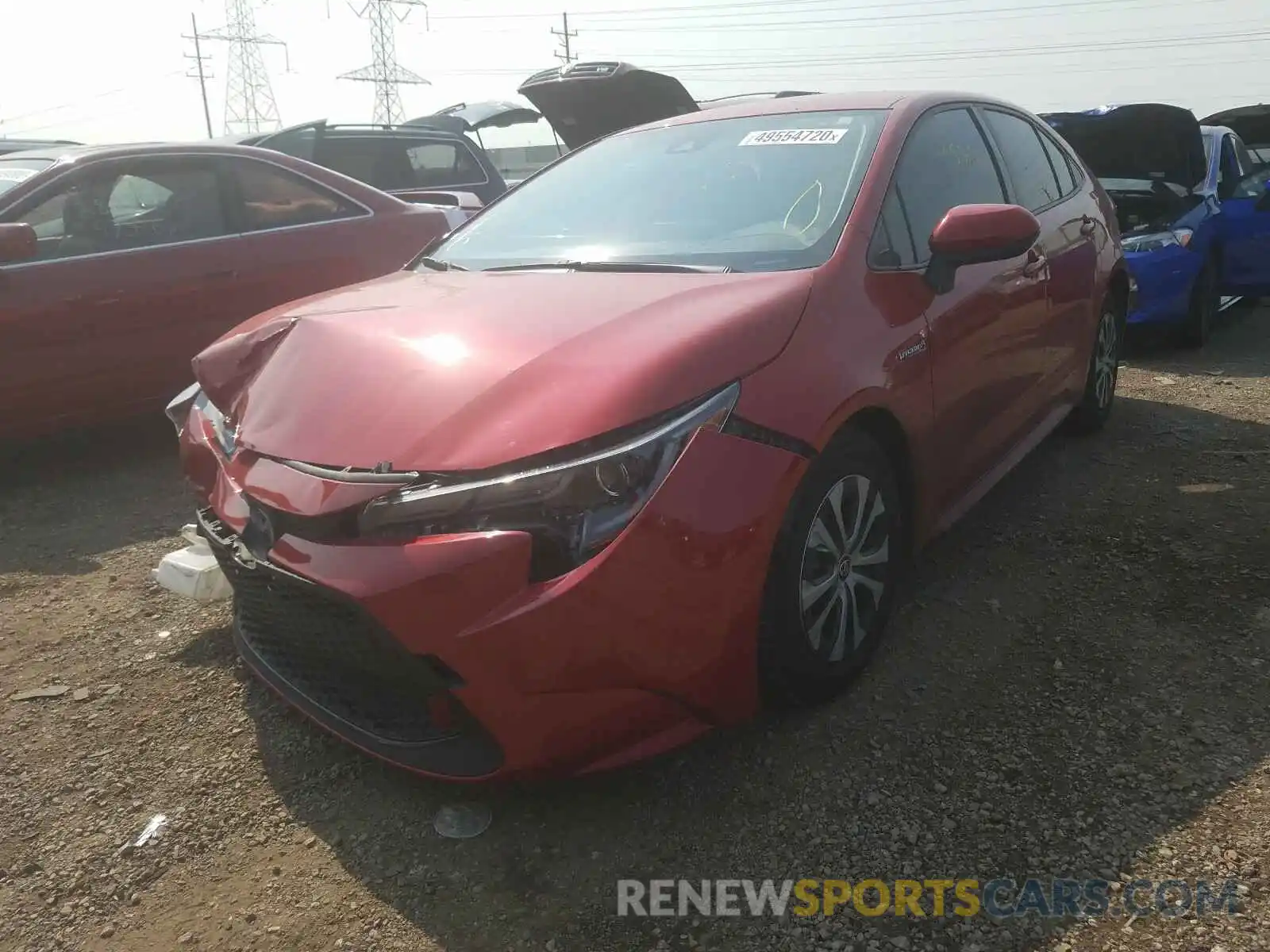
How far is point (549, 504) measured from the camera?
6.18 feet

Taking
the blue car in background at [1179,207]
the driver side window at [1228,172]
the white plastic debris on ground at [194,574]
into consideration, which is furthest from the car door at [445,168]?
the white plastic debris on ground at [194,574]

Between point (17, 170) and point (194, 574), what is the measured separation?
2866mm

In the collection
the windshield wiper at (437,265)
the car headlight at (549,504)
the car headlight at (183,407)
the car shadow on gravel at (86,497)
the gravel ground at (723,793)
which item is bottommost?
the car shadow on gravel at (86,497)

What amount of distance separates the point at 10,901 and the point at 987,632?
8.03ft

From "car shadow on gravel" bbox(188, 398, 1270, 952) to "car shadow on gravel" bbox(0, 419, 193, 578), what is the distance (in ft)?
3.84

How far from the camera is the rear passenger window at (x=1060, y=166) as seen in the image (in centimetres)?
422

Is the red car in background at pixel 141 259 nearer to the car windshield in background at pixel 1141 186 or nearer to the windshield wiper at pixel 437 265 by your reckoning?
the windshield wiper at pixel 437 265

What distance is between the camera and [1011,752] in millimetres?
2344

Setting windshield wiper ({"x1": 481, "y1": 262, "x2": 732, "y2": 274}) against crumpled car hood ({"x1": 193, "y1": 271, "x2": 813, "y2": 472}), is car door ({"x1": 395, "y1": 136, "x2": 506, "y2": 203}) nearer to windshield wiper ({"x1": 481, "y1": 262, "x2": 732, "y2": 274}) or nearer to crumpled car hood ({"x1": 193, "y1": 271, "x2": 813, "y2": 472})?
windshield wiper ({"x1": 481, "y1": 262, "x2": 732, "y2": 274})

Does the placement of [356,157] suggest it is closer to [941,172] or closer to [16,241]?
[16,241]

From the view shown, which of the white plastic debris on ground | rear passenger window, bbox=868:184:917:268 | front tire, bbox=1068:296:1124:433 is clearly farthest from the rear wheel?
the white plastic debris on ground

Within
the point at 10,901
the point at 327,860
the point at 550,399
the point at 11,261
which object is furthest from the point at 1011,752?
the point at 11,261

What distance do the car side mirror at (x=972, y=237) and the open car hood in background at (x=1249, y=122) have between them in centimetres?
782

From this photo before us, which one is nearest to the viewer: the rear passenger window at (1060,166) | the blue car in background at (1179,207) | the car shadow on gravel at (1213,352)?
the rear passenger window at (1060,166)
